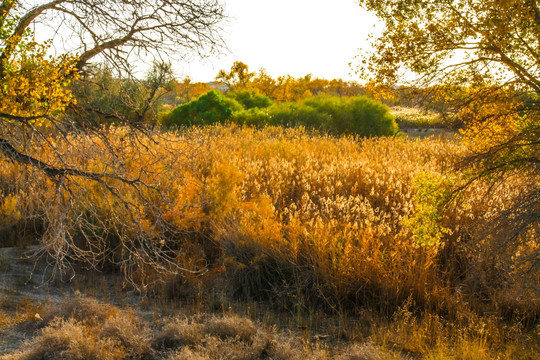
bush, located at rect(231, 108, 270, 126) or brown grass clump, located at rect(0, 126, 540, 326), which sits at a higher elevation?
bush, located at rect(231, 108, 270, 126)

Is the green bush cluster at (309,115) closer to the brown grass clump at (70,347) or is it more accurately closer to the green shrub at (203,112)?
the green shrub at (203,112)

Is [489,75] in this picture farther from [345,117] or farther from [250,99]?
[250,99]

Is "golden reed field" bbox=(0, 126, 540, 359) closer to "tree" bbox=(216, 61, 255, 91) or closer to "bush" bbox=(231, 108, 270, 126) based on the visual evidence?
"bush" bbox=(231, 108, 270, 126)

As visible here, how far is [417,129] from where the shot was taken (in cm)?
3581

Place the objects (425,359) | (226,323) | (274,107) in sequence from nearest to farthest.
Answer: (425,359) < (226,323) < (274,107)

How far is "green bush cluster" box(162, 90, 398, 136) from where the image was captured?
20.3 m

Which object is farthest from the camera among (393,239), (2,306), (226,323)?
(393,239)

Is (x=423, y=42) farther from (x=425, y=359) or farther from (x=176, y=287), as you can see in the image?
(x=176, y=287)

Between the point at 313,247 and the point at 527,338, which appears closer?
the point at 527,338

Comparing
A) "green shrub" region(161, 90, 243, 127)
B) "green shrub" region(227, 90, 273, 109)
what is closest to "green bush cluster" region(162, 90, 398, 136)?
"green shrub" region(161, 90, 243, 127)

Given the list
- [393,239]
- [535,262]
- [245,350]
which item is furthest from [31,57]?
[535,262]

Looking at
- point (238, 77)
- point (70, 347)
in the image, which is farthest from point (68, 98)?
point (238, 77)

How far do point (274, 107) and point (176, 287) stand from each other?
16593 millimetres

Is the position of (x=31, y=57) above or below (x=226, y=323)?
above
